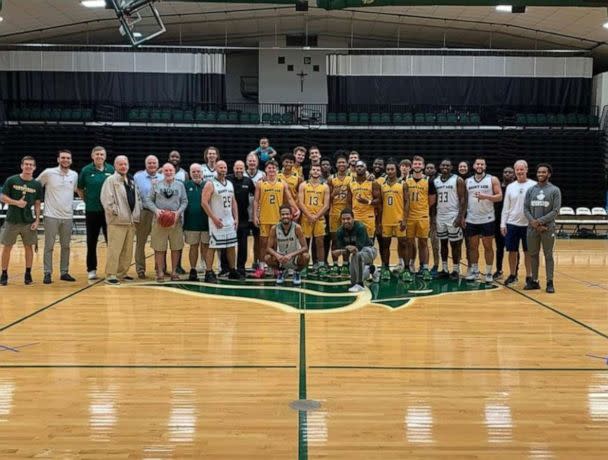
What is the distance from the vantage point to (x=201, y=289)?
299 inches

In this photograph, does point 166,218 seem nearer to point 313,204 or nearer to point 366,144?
point 313,204

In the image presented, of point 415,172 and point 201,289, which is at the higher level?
point 415,172

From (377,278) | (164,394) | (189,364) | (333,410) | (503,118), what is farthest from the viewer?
(503,118)

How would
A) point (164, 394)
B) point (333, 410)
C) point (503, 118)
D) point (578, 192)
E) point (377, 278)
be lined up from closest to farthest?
point (333, 410), point (164, 394), point (377, 278), point (578, 192), point (503, 118)

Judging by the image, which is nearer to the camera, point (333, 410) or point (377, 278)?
point (333, 410)

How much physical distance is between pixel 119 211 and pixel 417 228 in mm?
4027

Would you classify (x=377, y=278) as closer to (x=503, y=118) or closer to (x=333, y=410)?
(x=333, y=410)

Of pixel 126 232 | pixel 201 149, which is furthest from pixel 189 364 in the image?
pixel 201 149

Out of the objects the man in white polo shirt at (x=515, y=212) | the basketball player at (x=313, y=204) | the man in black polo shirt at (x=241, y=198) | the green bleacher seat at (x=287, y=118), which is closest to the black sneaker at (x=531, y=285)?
the man in white polo shirt at (x=515, y=212)

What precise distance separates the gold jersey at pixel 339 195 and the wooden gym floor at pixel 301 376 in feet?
5.68

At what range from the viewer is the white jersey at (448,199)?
825 cm

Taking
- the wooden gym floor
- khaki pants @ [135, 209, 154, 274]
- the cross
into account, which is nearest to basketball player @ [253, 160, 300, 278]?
the wooden gym floor

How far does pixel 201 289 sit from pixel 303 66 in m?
19.6

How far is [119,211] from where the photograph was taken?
7.80 metres
